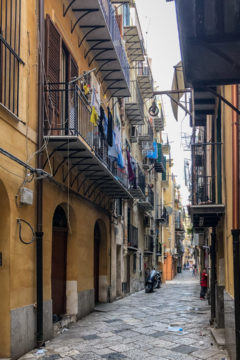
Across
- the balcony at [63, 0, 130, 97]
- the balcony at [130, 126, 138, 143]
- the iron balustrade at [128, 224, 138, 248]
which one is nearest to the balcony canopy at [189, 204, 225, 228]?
the balcony at [63, 0, 130, 97]

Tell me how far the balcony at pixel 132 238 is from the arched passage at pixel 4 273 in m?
14.6

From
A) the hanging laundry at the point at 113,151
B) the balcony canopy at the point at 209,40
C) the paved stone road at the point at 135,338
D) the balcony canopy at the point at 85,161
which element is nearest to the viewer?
the balcony canopy at the point at 209,40

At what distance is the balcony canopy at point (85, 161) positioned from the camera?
31.3 feet

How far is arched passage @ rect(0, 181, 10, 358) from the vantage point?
24.5 ft

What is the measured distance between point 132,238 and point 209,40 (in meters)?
20.8

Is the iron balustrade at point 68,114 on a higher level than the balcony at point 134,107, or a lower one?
lower

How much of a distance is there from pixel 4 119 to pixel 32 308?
3545 millimetres

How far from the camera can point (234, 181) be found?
7.36m

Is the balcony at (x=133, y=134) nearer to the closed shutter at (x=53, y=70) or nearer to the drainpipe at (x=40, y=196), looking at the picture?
the closed shutter at (x=53, y=70)

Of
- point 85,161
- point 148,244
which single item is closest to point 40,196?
point 85,161

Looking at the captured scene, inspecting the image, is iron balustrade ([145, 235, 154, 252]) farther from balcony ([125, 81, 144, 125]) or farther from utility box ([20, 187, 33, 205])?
utility box ([20, 187, 33, 205])

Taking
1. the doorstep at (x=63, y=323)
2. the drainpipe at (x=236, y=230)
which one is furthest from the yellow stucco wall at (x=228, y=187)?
the doorstep at (x=63, y=323)

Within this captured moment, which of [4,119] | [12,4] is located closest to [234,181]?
[4,119]

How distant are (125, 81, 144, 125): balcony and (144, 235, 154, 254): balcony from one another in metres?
9.37
